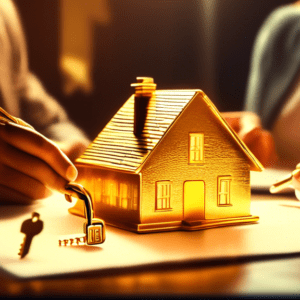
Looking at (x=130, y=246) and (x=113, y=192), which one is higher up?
(x=113, y=192)

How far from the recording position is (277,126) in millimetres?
2736

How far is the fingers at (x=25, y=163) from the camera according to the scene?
1.62 m

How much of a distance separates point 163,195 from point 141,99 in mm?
278

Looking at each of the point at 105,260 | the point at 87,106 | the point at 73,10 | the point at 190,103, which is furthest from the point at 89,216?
the point at 73,10

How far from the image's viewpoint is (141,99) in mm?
1680

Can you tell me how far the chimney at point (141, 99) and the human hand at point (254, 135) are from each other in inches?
30.4

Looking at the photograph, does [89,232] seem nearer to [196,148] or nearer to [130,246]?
[130,246]

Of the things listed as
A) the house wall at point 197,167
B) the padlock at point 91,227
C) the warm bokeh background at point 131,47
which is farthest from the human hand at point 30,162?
the warm bokeh background at point 131,47

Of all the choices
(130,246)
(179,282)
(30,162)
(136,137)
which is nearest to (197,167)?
(136,137)

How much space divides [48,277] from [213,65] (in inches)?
74.7

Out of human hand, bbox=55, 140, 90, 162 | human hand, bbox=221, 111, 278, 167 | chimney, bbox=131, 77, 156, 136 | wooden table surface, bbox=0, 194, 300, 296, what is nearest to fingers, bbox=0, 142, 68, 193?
chimney, bbox=131, 77, 156, 136

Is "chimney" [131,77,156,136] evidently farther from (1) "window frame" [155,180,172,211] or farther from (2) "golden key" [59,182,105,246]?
(2) "golden key" [59,182,105,246]

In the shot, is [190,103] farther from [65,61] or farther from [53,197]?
[65,61]

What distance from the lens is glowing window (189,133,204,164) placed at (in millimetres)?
1618
